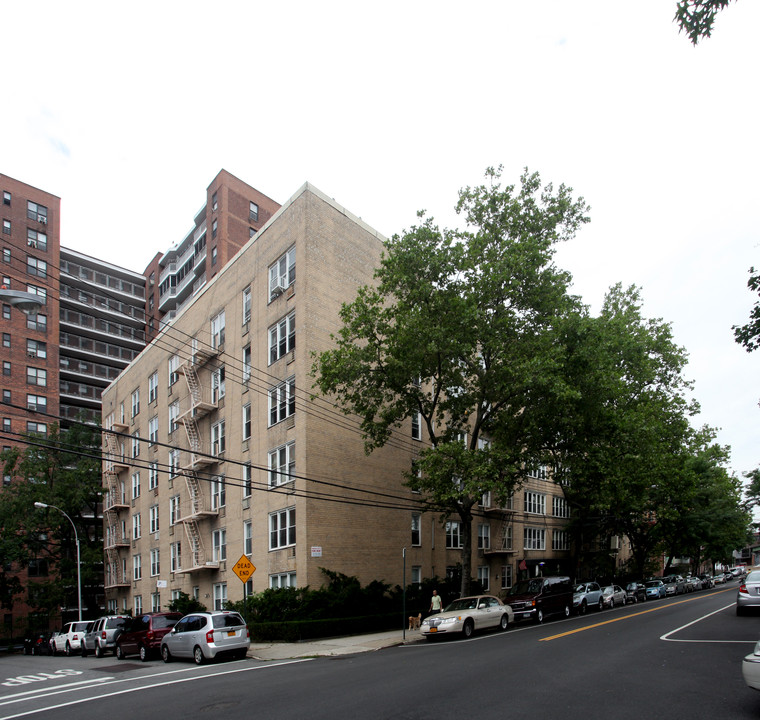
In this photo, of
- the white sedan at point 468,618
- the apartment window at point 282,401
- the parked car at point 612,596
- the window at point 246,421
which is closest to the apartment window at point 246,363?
the window at point 246,421

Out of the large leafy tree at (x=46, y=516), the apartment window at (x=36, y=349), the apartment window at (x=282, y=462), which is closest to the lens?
the apartment window at (x=282, y=462)

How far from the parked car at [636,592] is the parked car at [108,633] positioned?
29.4 meters

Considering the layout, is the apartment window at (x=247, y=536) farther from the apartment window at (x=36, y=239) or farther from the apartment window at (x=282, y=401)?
the apartment window at (x=36, y=239)

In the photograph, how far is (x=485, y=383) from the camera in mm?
27500

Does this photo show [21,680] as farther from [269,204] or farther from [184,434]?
[269,204]

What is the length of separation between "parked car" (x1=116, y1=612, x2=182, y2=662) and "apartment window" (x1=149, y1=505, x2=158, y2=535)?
18481mm

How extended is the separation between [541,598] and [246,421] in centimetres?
1651

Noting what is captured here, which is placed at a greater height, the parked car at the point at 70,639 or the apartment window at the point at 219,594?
the apartment window at the point at 219,594

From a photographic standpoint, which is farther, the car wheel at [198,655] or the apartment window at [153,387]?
the apartment window at [153,387]

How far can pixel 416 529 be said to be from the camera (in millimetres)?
34281

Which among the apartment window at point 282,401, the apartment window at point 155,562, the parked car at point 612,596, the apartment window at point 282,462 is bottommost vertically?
the parked car at point 612,596

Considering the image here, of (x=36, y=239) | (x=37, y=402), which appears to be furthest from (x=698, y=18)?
(x=36, y=239)

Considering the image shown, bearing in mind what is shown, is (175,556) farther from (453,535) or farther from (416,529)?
(453,535)

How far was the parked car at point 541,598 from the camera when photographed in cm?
2592
